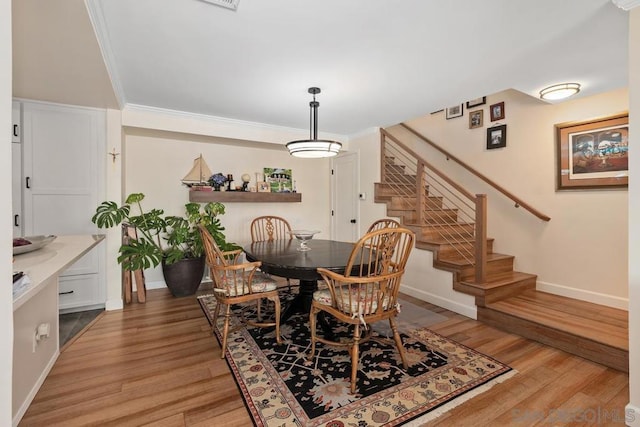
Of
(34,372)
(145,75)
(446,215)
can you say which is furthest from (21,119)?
(446,215)

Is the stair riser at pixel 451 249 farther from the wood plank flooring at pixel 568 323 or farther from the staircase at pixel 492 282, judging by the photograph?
the wood plank flooring at pixel 568 323

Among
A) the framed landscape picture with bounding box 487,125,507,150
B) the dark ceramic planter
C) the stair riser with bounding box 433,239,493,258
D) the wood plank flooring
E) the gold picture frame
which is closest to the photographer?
the wood plank flooring

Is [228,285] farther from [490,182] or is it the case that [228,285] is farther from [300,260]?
[490,182]

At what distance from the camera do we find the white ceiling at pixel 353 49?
1.77 metres

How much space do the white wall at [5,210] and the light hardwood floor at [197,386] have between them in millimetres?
1097

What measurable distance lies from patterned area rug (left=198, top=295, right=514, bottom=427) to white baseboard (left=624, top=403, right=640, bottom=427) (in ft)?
1.79

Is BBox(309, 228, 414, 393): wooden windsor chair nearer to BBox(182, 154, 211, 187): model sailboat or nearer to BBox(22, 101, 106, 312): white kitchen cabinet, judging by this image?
BBox(22, 101, 106, 312): white kitchen cabinet

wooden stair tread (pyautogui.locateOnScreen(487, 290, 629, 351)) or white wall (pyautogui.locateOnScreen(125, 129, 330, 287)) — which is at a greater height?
white wall (pyautogui.locateOnScreen(125, 129, 330, 287))

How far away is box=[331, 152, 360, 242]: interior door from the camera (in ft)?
15.4

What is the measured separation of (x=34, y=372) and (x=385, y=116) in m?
3.92

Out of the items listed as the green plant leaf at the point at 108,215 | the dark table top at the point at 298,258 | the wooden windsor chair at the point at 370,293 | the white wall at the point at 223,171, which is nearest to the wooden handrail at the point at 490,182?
the white wall at the point at 223,171

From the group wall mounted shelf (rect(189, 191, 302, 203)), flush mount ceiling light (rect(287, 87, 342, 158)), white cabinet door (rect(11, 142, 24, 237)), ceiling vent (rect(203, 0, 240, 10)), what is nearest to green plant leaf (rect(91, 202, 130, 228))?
white cabinet door (rect(11, 142, 24, 237))

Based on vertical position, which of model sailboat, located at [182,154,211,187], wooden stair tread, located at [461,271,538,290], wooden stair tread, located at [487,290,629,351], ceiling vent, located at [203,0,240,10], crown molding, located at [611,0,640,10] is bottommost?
wooden stair tread, located at [487,290,629,351]

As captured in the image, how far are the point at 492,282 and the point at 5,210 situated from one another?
3.60 meters
